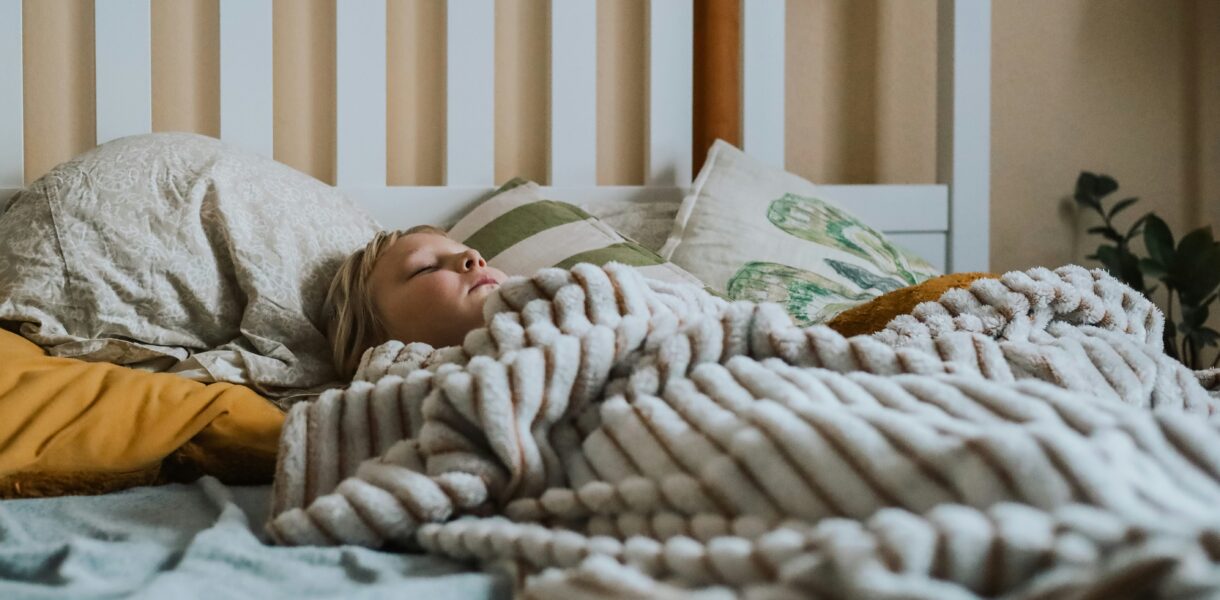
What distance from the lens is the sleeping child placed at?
114 cm

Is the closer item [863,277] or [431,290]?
[431,290]

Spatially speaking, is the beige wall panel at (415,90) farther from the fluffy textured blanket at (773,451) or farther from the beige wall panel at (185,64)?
the fluffy textured blanket at (773,451)

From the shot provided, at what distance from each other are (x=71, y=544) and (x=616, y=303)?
1.27 feet

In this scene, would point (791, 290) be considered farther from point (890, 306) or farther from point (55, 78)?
point (55, 78)

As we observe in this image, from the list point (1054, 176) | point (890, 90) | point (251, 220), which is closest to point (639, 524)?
point (251, 220)

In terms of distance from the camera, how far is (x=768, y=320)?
2.37ft

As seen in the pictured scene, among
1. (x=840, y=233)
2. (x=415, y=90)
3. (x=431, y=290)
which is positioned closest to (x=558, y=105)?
(x=415, y=90)

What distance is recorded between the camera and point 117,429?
86 centimetres

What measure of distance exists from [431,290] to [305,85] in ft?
2.17

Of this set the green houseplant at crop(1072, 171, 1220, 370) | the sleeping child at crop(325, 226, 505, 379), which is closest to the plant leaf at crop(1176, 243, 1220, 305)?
the green houseplant at crop(1072, 171, 1220, 370)

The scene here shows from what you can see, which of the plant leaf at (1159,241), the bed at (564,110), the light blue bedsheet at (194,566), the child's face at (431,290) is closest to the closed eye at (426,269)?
the child's face at (431,290)

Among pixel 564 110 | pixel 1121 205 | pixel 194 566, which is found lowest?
pixel 194 566

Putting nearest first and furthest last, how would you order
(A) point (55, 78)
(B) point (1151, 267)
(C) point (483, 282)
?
(C) point (483, 282) < (A) point (55, 78) < (B) point (1151, 267)

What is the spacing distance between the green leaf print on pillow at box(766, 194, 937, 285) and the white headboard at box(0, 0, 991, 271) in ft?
0.60
